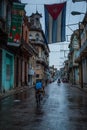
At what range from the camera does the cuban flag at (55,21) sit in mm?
18845

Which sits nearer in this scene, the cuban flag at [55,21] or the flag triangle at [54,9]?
the flag triangle at [54,9]

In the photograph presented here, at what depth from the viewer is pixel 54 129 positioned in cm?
895

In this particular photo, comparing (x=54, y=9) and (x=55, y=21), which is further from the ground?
(x=54, y=9)

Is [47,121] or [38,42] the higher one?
[38,42]

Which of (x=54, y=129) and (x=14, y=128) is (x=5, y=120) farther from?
(x=54, y=129)

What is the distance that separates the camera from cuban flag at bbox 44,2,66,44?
18.8 m

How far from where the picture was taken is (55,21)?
19.8 m

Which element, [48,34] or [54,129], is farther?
[48,34]

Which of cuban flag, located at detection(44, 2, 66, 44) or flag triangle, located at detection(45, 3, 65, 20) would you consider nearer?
flag triangle, located at detection(45, 3, 65, 20)

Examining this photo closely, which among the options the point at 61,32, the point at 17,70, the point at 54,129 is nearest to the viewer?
the point at 54,129

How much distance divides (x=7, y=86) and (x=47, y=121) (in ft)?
74.7

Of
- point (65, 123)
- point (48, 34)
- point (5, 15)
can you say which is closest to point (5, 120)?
point (65, 123)

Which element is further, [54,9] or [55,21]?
[55,21]

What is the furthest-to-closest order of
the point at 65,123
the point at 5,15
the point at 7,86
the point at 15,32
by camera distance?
the point at 7,86
the point at 5,15
the point at 15,32
the point at 65,123
